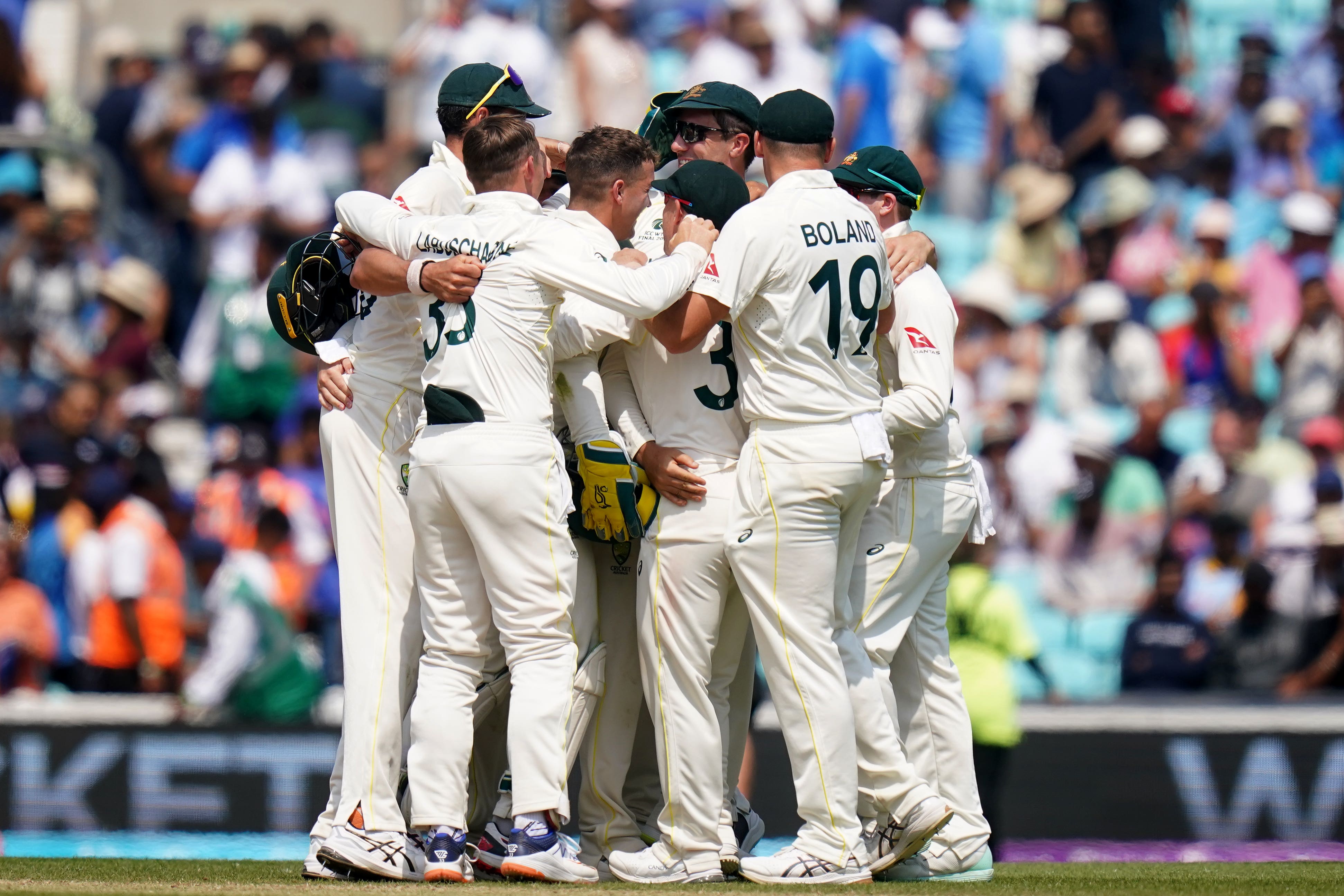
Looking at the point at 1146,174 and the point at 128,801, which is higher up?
the point at 1146,174

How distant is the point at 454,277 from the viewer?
6250mm

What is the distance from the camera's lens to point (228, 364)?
43.0 feet

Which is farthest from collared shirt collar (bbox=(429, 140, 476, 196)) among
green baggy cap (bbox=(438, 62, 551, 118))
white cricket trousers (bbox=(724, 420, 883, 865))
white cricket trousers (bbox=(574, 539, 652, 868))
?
white cricket trousers (bbox=(724, 420, 883, 865))

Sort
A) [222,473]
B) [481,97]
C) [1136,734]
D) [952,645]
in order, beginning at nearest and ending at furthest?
[481,97] → [952,645] → [1136,734] → [222,473]

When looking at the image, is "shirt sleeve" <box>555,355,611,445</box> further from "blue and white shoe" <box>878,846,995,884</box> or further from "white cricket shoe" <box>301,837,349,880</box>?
"blue and white shoe" <box>878,846,995,884</box>

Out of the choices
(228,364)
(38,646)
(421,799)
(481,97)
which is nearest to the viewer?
(421,799)

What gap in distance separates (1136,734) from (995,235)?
202 inches

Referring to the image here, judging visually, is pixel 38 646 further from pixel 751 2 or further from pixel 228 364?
pixel 751 2

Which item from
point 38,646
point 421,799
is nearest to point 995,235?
point 38,646

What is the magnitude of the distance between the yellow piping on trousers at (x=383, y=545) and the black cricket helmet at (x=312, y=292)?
0.39 m

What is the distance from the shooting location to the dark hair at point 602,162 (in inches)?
259

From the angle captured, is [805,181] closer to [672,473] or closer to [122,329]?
[672,473]

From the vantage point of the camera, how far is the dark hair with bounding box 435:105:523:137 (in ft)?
22.4

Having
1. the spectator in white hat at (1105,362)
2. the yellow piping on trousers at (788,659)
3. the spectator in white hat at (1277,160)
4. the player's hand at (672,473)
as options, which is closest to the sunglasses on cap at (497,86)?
the player's hand at (672,473)
